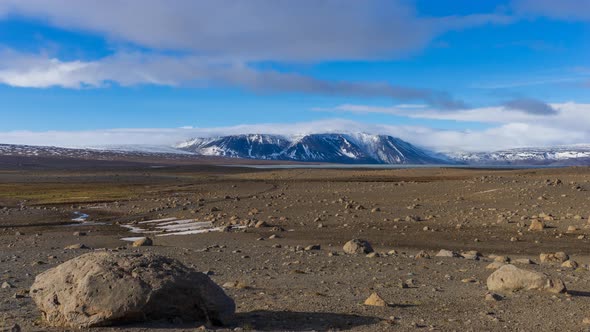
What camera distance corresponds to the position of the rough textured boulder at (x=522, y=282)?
40.1 ft

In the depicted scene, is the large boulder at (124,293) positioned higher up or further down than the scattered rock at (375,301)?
higher up

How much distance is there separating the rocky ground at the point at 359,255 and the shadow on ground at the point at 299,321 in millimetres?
32

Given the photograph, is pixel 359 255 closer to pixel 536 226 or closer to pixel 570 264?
pixel 570 264

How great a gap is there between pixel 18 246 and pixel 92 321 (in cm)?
1564

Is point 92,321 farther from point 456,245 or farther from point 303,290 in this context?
point 456,245

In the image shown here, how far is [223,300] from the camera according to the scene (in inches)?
383

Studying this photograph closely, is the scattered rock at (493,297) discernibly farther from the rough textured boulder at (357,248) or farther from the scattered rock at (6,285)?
the scattered rock at (6,285)

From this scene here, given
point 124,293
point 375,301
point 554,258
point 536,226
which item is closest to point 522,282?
point 375,301

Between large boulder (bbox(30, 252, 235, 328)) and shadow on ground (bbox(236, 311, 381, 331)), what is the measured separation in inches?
21.8

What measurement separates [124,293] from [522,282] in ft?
25.7

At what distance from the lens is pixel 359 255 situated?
17969 mm

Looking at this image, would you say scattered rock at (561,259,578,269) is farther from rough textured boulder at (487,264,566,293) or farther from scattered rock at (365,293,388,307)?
scattered rock at (365,293,388,307)

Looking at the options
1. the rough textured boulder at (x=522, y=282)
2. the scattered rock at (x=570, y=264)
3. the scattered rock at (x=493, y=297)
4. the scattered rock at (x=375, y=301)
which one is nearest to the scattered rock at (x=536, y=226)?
the scattered rock at (x=570, y=264)

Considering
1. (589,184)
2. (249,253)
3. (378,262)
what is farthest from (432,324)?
(589,184)
